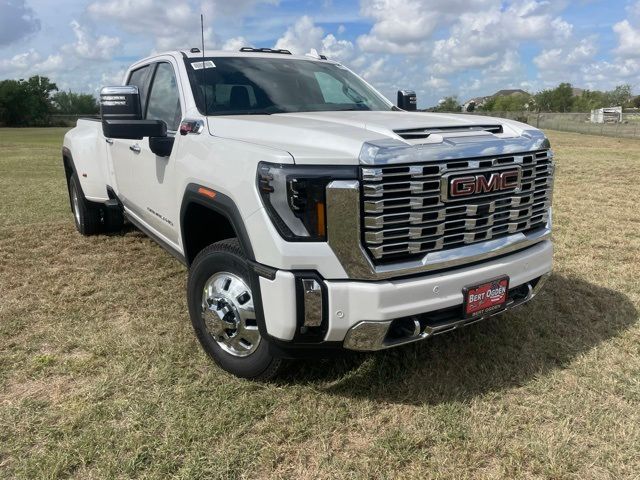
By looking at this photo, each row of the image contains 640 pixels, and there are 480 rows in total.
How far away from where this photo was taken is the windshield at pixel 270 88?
3748 mm

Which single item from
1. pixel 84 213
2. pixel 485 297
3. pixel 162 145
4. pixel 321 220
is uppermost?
pixel 162 145

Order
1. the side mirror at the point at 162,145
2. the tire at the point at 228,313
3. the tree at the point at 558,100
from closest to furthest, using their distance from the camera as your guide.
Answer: the tire at the point at 228,313
the side mirror at the point at 162,145
the tree at the point at 558,100

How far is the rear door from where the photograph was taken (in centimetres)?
379

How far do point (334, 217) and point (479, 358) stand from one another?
1608mm

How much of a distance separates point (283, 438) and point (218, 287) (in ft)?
2.98

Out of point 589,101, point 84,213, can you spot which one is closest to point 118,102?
point 84,213

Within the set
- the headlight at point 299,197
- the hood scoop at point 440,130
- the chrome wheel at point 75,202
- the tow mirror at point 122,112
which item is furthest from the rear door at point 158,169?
the chrome wheel at point 75,202

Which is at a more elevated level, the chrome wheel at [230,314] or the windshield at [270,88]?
the windshield at [270,88]

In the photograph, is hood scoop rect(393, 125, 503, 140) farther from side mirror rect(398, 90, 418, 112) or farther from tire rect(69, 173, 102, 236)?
tire rect(69, 173, 102, 236)

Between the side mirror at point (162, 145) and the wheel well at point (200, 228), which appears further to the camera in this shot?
the side mirror at point (162, 145)

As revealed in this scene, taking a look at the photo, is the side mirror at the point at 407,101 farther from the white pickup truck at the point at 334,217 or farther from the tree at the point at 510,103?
the tree at the point at 510,103

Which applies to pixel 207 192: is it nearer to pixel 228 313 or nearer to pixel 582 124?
pixel 228 313

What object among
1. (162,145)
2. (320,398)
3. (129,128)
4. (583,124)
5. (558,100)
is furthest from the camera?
(558,100)

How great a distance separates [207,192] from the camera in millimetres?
3090
